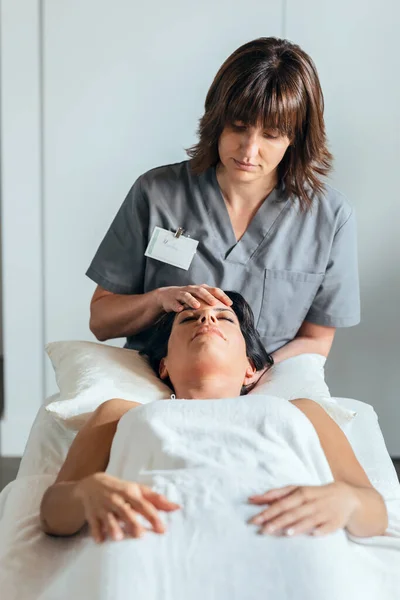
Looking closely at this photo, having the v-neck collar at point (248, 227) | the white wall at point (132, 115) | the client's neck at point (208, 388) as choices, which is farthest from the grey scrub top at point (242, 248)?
the white wall at point (132, 115)

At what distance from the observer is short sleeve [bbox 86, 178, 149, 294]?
6.85ft

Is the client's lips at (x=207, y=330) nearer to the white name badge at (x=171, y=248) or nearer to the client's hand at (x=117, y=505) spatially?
the white name badge at (x=171, y=248)

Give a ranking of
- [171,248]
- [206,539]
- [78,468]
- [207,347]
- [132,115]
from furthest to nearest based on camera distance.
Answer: [132,115] → [171,248] → [207,347] → [78,468] → [206,539]

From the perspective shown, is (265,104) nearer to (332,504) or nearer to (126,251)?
(126,251)

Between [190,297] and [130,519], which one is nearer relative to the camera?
[130,519]

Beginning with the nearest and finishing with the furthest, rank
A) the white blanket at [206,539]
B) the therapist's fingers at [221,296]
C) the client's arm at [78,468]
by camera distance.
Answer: the white blanket at [206,539] → the client's arm at [78,468] → the therapist's fingers at [221,296]

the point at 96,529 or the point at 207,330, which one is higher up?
the point at 207,330

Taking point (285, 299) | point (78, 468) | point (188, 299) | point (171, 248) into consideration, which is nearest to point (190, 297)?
point (188, 299)

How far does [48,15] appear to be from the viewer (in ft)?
8.89

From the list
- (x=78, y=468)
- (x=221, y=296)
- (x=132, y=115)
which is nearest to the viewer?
(x=78, y=468)

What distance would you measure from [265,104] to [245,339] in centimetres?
49

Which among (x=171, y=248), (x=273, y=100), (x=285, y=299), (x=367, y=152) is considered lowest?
(x=285, y=299)

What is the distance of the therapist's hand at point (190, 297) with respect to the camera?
1.81 metres

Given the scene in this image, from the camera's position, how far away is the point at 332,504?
4.52 ft
